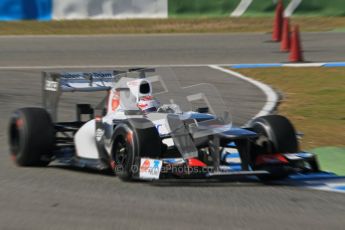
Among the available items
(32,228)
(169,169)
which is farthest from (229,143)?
(32,228)

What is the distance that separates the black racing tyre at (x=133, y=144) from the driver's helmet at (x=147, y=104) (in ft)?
1.71

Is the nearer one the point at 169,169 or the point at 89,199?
the point at 89,199

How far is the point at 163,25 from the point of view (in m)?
24.3

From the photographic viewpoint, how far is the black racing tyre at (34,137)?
8.08 metres

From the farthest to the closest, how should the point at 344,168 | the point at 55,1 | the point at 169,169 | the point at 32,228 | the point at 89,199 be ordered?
the point at 55,1, the point at 344,168, the point at 169,169, the point at 89,199, the point at 32,228

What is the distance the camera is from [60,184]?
24.0 feet

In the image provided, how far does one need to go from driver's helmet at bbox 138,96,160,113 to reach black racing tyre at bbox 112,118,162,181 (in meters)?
0.52

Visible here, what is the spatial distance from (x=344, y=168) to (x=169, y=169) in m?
2.00

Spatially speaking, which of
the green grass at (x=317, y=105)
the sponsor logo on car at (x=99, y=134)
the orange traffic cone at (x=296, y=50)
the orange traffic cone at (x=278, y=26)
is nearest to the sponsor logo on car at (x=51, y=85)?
the sponsor logo on car at (x=99, y=134)

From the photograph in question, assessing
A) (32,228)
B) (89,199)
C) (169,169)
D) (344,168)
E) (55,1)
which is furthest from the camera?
(55,1)

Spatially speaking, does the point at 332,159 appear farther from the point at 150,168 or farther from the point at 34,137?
the point at 34,137

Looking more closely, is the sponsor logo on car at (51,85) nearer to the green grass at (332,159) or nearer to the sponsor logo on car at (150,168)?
the sponsor logo on car at (150,168)

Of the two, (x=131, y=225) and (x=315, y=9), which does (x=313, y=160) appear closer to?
(x=131, y=225)

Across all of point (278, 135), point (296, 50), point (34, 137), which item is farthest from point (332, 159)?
point (296, 50)
